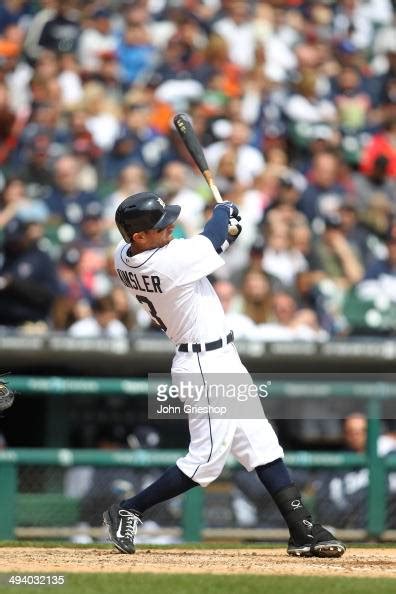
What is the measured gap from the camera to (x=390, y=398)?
28.0ft

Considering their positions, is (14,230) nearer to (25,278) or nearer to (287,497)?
(25,278)

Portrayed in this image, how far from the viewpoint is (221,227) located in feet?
19.4

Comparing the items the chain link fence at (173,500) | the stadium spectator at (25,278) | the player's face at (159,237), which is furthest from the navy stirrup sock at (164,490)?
the stadium spectator at (25,278)

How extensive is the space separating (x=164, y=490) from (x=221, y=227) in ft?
4.08

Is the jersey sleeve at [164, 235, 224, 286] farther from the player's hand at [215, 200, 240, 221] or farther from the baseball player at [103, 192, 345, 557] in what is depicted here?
the player's hand at [215, 200, 240, 221]

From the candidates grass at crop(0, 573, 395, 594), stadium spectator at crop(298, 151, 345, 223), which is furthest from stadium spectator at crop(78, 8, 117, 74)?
grass at crop(0, 573, 395, 594)

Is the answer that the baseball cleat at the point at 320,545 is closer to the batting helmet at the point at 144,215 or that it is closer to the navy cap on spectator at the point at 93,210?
the batting helmet at the point at 144,215

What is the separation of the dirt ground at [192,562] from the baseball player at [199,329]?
0.22 m

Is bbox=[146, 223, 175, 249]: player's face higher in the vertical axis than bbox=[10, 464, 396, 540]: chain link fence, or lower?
higher

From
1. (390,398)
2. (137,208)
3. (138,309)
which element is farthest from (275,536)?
(137,208)

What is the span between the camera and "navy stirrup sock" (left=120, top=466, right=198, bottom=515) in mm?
5965

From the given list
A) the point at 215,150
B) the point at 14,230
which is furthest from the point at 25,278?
the point at 215,150

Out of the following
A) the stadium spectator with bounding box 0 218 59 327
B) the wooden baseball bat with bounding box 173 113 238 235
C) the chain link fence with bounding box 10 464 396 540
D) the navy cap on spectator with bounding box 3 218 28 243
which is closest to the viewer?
the wooden baseball bat with bounding box 173 113 238 235

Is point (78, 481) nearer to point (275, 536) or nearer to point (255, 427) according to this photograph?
point (275, 536)
